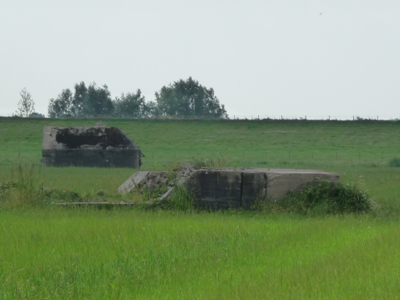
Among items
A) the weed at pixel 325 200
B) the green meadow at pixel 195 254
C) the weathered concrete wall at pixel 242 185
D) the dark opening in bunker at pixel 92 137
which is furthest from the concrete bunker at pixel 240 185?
the dark opening in bunker at pixel 92 137

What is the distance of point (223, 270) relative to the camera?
8664mm

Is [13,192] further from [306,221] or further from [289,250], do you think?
[289,250]

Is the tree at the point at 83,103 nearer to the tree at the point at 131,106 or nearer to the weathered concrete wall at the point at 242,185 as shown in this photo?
the tree at the point at 131,106

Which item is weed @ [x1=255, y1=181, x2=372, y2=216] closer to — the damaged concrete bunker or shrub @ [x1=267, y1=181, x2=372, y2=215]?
shrub @ [x1=267, y1=181, x2=372, y2=215]

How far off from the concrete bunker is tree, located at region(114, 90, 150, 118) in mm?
125197

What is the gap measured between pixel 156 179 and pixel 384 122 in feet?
224

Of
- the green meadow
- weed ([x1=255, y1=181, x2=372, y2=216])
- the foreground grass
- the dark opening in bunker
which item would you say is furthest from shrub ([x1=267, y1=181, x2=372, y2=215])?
the dark opening in bunker

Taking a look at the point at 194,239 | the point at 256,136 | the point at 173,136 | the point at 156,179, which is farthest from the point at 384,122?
the point at 194,239

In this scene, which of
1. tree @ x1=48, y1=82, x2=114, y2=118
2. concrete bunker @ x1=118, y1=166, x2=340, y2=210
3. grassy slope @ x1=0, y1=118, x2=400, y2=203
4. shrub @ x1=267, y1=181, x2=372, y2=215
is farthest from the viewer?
tree @ x1=48, y1=82, x2=114, y2=118

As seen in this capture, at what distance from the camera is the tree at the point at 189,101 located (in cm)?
14525

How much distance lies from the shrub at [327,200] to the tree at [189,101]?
127455 millimetres

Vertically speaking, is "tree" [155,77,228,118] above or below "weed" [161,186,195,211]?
above

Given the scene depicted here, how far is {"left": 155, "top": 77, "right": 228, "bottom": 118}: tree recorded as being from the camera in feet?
477

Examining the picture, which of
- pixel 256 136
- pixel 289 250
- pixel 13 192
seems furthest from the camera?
pixel 256 136
